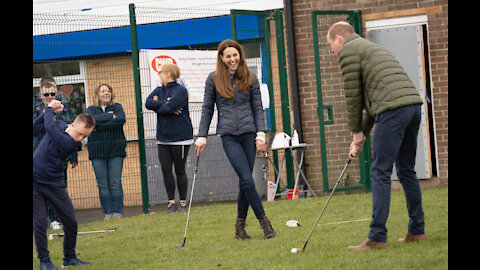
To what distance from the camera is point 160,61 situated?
12133 millimetres

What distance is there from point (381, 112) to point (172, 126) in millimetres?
5382

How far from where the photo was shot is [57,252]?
8047 mm

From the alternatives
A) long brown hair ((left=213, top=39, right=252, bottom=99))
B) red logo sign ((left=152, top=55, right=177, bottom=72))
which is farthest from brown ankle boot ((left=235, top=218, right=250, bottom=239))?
red logo sign ((left=152, top=55, right=177, bottom=72))

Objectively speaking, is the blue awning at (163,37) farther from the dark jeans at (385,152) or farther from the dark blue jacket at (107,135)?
the dark jeans at (385,152)

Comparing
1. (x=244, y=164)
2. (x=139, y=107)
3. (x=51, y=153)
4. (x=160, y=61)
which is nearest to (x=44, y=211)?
(x=51, y=153)

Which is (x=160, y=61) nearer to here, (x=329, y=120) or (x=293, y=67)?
(x=293, y=67)

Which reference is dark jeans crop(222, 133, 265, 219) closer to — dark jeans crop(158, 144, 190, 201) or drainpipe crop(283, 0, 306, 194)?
dark jeans crop(158, 144, 190, 201)

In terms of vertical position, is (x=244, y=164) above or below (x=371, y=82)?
below

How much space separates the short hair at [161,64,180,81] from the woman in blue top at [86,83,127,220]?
872mm

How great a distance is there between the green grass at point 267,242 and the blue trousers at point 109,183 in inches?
14.6

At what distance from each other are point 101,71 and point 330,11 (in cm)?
399

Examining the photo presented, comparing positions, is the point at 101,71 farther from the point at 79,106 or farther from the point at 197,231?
the point at 197,231

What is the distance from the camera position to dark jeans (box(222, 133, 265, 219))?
764 cm
